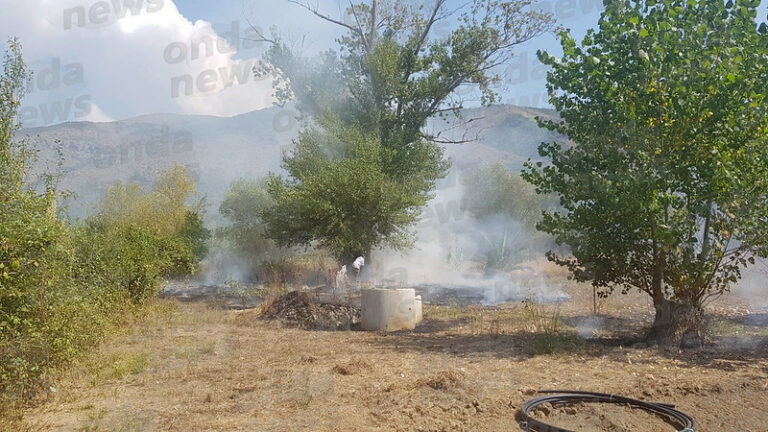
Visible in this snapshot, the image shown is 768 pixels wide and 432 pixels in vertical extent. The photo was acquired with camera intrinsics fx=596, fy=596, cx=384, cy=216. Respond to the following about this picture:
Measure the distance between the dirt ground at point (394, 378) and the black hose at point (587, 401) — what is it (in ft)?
0.54

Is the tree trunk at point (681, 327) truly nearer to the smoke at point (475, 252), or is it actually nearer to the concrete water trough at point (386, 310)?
the concrete water trough at point (386, 310)

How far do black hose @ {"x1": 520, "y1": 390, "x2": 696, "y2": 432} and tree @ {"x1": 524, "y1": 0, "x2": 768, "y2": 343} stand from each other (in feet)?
12.3

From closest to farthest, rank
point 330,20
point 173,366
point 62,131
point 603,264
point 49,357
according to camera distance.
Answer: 1. point 49,357
2. point 173,366
3. point 603,264
4. point 330,20
5. point 62,131

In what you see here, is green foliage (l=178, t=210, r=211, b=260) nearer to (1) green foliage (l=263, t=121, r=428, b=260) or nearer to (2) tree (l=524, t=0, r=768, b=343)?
(1) green foliage (l=263, t=121, r=428, b=260)

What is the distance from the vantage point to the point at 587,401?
22.7 feet

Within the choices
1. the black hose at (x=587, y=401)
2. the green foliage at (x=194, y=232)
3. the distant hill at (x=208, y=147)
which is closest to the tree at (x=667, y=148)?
the black hose at (x=587, y=401)

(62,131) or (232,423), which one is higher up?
(62,131)

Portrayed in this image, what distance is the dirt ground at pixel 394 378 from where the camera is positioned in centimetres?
630

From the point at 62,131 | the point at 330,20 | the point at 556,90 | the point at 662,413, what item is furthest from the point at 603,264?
the point at 62,131

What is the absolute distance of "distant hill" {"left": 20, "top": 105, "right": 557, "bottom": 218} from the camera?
10606 cm

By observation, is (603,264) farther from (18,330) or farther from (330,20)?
(330,20)

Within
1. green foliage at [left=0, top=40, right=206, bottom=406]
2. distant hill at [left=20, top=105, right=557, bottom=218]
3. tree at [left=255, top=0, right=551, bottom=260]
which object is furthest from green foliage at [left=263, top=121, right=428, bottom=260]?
distant hill at [left=20, top=105, right=557, bottom=218]

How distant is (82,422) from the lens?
20.3 ft

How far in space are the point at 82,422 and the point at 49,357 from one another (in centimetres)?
98
